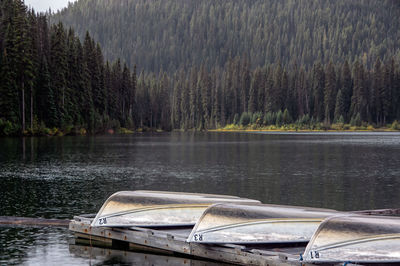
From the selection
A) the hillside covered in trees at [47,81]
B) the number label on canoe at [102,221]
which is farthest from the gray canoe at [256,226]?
the hillside covered in trees at [47,81]

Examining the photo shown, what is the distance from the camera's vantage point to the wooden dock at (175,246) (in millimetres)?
15109

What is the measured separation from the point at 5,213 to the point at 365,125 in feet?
586

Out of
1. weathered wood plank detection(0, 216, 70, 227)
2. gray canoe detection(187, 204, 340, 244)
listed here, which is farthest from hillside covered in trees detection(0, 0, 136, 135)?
gray canoe detection(187, 204, 340, 244)

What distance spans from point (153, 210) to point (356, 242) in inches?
288

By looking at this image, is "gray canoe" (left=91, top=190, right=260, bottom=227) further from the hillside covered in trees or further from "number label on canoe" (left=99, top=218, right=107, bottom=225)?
the hillside covered in trees

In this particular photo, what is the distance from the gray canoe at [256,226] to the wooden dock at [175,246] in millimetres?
282

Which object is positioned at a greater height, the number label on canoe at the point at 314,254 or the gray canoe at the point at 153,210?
the gray canoe at the point at 153,210

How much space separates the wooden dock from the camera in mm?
15109

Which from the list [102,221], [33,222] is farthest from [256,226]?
[33,222]

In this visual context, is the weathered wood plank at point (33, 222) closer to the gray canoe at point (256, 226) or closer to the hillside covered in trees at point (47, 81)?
the gray canoe at point (256, 226)

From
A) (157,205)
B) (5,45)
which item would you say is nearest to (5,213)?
(157,205)

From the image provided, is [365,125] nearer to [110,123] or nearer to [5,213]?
[110,123]

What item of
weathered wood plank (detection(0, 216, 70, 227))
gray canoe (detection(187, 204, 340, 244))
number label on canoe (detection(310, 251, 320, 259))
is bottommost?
weathered wood plank (detection(0, 216, 70, 227))

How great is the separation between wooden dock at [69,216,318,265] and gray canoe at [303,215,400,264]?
690 millimetres
